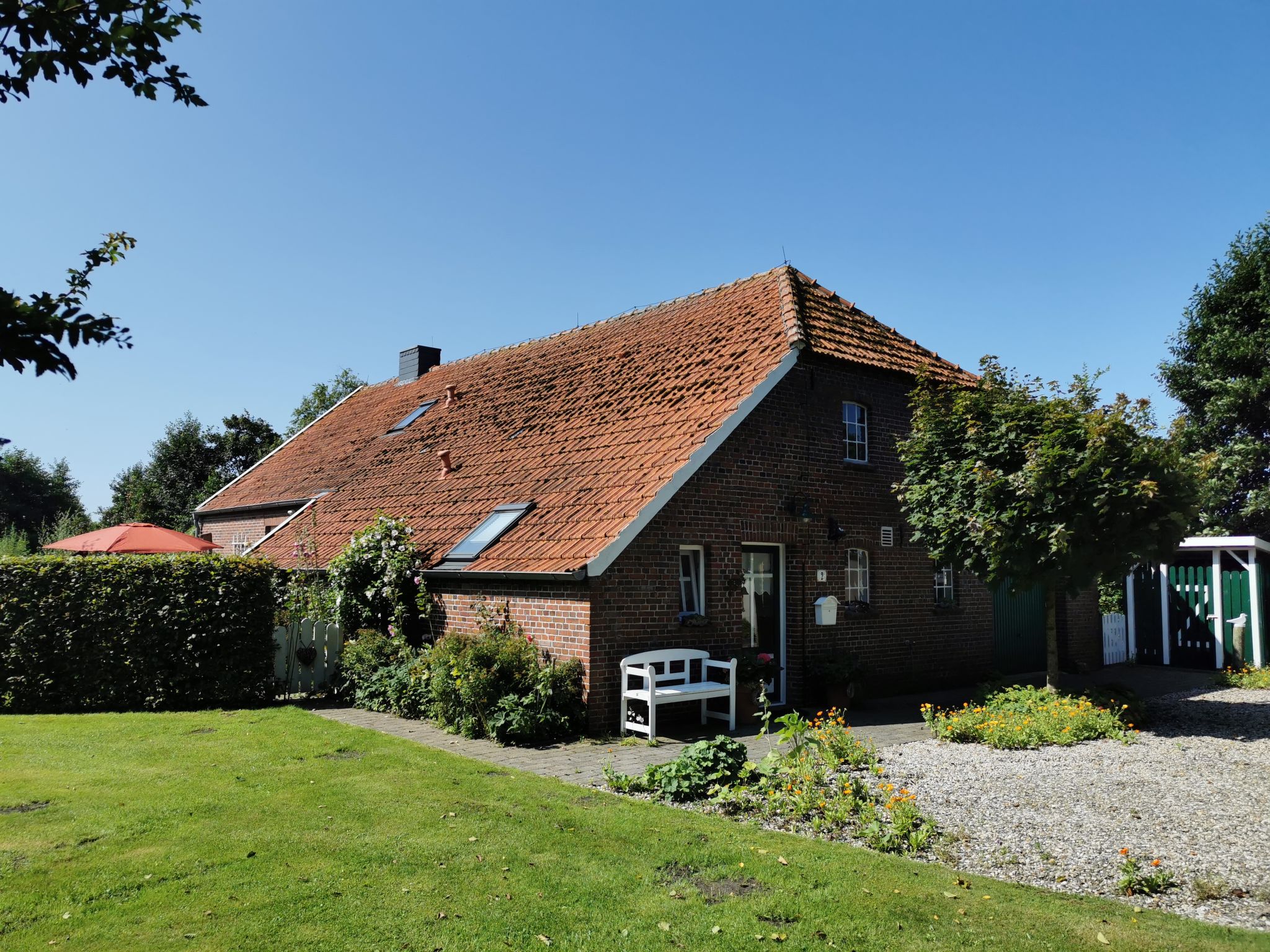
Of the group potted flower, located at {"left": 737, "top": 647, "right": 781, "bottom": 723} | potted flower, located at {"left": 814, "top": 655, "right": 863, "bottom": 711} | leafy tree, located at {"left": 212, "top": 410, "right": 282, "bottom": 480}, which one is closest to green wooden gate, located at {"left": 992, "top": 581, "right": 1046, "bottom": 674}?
potted flower, located at {"left": 814, "top": 655, "right": 863, "bottom": 711}

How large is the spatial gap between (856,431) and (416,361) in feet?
48.8

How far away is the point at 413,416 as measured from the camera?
21.7 metres

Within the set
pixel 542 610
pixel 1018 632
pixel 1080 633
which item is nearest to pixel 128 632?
pixel 542 610

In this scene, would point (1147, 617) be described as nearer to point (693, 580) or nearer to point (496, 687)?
point (693, 580)

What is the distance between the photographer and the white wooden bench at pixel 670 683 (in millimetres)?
10750

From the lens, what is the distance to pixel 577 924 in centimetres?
512

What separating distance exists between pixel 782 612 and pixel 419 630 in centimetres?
568

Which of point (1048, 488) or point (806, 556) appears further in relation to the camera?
point (806, 556)

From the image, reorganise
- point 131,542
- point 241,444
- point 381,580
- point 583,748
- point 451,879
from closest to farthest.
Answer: point 451,879 < point 583,748 < point 381,580 < point 131,542 < point 241,444

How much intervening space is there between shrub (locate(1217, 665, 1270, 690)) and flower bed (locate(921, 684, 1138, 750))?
20.0 feet

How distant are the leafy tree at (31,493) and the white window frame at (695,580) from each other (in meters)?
56.4

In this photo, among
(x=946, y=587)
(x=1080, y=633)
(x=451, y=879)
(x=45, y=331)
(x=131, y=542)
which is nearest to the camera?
(x=45, y=331)

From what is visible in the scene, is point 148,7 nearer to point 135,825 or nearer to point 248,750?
point 135,825

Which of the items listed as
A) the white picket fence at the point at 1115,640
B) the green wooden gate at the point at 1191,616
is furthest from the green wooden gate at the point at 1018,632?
the green wooden gate at the point at 1191,616
